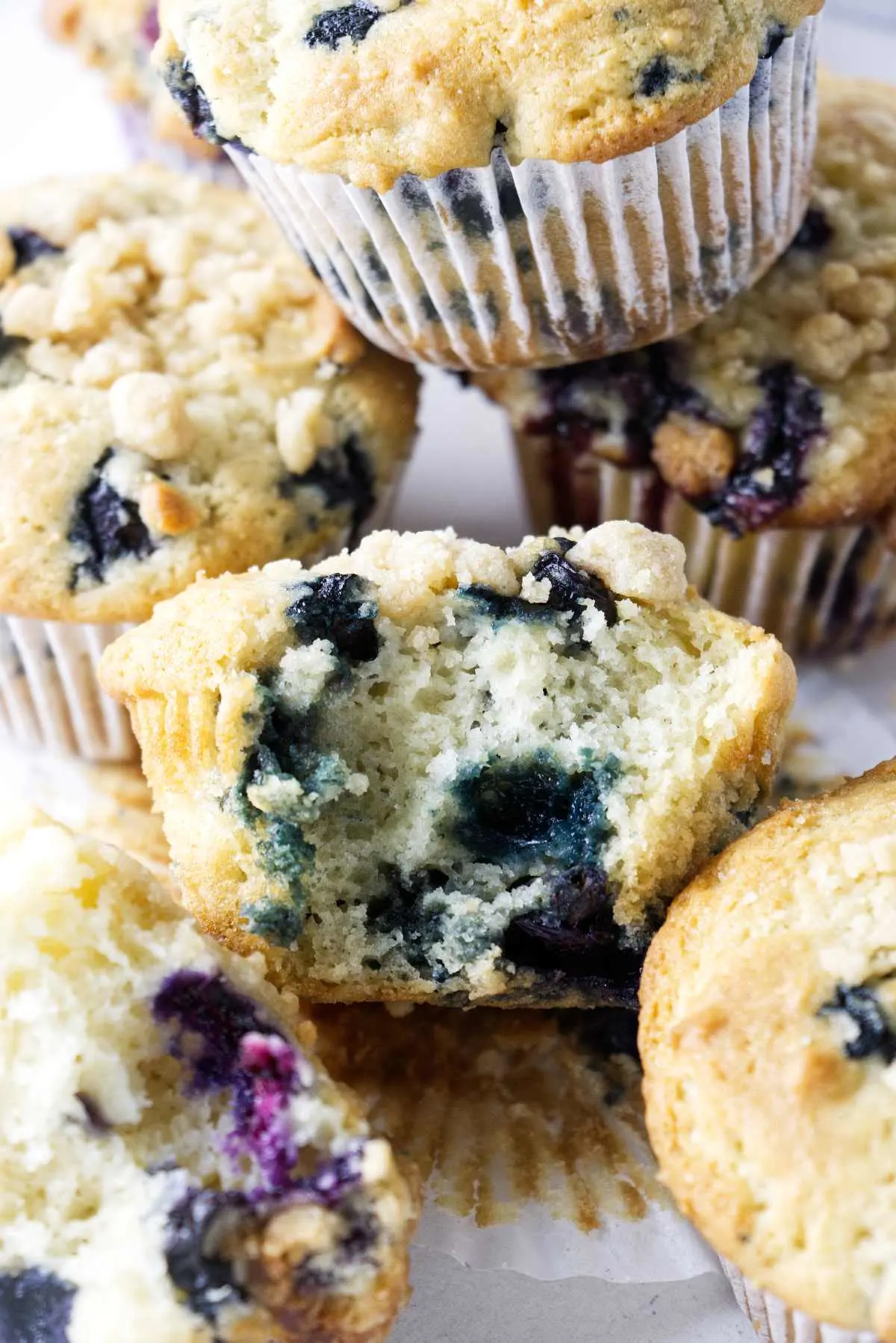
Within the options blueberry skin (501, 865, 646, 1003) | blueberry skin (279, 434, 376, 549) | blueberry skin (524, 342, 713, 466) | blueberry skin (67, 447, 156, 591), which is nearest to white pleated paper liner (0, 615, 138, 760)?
blueberry skin (67, 447, 156, 591)

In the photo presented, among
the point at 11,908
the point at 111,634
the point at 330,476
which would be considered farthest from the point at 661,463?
the point at 11,908

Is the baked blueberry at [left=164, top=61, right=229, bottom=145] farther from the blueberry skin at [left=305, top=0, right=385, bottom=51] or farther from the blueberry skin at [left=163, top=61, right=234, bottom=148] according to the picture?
the blueberry skin at [left=305, top=0, right=385, bottom=51]

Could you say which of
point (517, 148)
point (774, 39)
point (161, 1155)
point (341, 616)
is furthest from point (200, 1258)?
point (774, 39)

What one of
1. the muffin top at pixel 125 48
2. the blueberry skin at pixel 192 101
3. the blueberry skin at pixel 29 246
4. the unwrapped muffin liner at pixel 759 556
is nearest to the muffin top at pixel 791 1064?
the unwrapped muffin liner at pixel 759 556

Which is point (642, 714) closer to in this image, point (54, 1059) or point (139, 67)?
point (54, 1059)

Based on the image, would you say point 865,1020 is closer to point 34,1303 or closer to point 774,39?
point 34,1303

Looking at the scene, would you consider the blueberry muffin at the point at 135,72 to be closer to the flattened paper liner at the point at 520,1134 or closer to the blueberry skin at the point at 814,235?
the blueberry skin at the point at 814,235
